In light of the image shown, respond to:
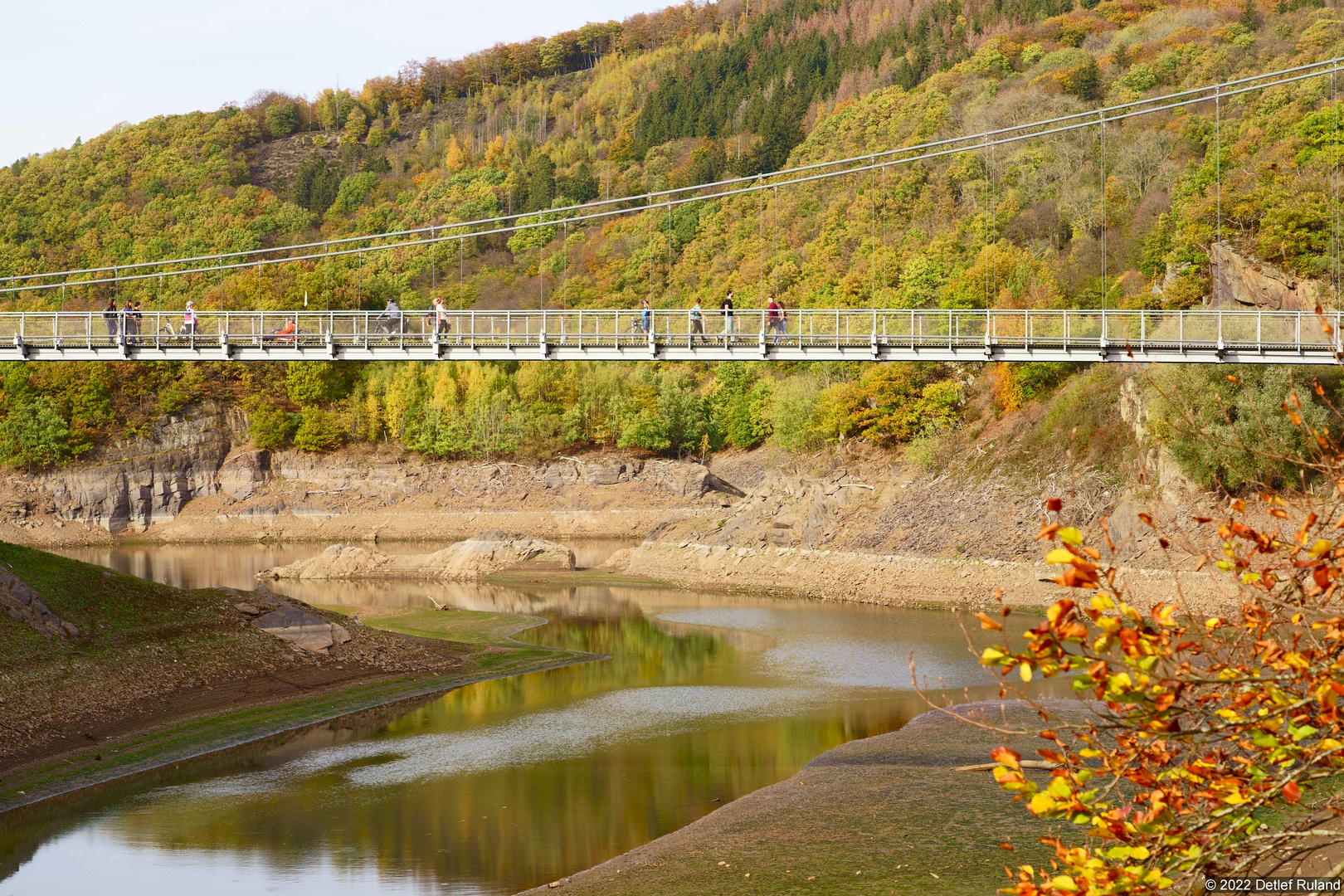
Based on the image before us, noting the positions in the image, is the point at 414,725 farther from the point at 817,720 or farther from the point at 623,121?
the point at 623,121

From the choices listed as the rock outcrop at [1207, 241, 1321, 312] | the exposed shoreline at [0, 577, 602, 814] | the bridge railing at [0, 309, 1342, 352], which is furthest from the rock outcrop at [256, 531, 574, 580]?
the rock outcrop at [1207, 241, 1321, 312]

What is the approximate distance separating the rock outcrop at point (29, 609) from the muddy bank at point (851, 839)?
13.9 metres

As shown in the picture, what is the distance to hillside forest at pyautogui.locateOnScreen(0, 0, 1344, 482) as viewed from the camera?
5562 centimetres

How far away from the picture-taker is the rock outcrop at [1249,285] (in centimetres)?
4147

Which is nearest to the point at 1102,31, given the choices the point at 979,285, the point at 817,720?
the point at 979,285

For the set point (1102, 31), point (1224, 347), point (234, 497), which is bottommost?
point (234, 497)

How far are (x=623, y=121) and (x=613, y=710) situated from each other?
113792 millimetres

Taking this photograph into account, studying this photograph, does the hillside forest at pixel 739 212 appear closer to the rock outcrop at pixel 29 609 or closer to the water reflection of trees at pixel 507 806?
the water reflection of trees at pixel 507 806

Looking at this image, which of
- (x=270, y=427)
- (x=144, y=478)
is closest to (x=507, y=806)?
(x=144, y=478)

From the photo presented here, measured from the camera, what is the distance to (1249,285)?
43.1 metres

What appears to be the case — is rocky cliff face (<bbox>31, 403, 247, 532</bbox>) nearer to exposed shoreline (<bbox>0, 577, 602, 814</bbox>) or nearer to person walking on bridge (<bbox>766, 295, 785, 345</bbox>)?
exposed shoreline (<bbox>0, 577, 602, 814</bbox>)

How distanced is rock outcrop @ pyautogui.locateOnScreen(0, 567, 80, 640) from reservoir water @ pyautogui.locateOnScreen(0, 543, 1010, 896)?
15.2 ft

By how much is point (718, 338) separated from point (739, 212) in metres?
53.7

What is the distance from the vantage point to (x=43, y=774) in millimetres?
19859
